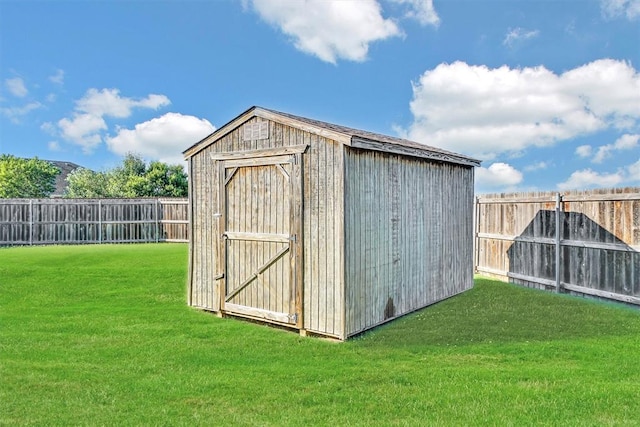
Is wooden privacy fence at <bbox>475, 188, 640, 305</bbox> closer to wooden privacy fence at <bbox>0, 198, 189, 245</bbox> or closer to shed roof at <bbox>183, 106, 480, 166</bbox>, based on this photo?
shed roof at <bbox>183, 106, 480, 166</bbox>

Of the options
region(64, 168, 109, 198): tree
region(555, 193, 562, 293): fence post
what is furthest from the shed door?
region(64, 168, 109, 198): tree

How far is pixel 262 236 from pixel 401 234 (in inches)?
92.2

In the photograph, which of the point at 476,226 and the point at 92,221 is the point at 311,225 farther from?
the point at 92,221

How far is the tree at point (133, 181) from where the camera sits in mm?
28734

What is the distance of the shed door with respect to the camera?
668 centimetres

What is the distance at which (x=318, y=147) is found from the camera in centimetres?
641

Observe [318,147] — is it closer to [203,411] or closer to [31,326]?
[203,411]

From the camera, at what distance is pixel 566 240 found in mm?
9531

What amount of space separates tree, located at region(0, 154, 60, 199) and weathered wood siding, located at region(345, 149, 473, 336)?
100ft

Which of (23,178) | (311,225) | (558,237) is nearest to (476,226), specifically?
(558,237)

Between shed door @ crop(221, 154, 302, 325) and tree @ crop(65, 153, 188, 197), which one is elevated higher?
tree @ crop(65, 153, 188, 197)

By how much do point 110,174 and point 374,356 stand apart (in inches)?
1210

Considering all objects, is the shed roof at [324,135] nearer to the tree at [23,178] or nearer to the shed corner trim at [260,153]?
the shed corner trim at [260,153]

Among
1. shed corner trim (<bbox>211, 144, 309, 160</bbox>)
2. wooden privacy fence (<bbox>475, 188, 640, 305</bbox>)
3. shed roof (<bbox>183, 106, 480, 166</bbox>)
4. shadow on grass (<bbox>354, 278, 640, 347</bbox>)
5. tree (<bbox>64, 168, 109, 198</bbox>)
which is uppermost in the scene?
tree (<bbox>64, 168, 109, 198</bbox>)
